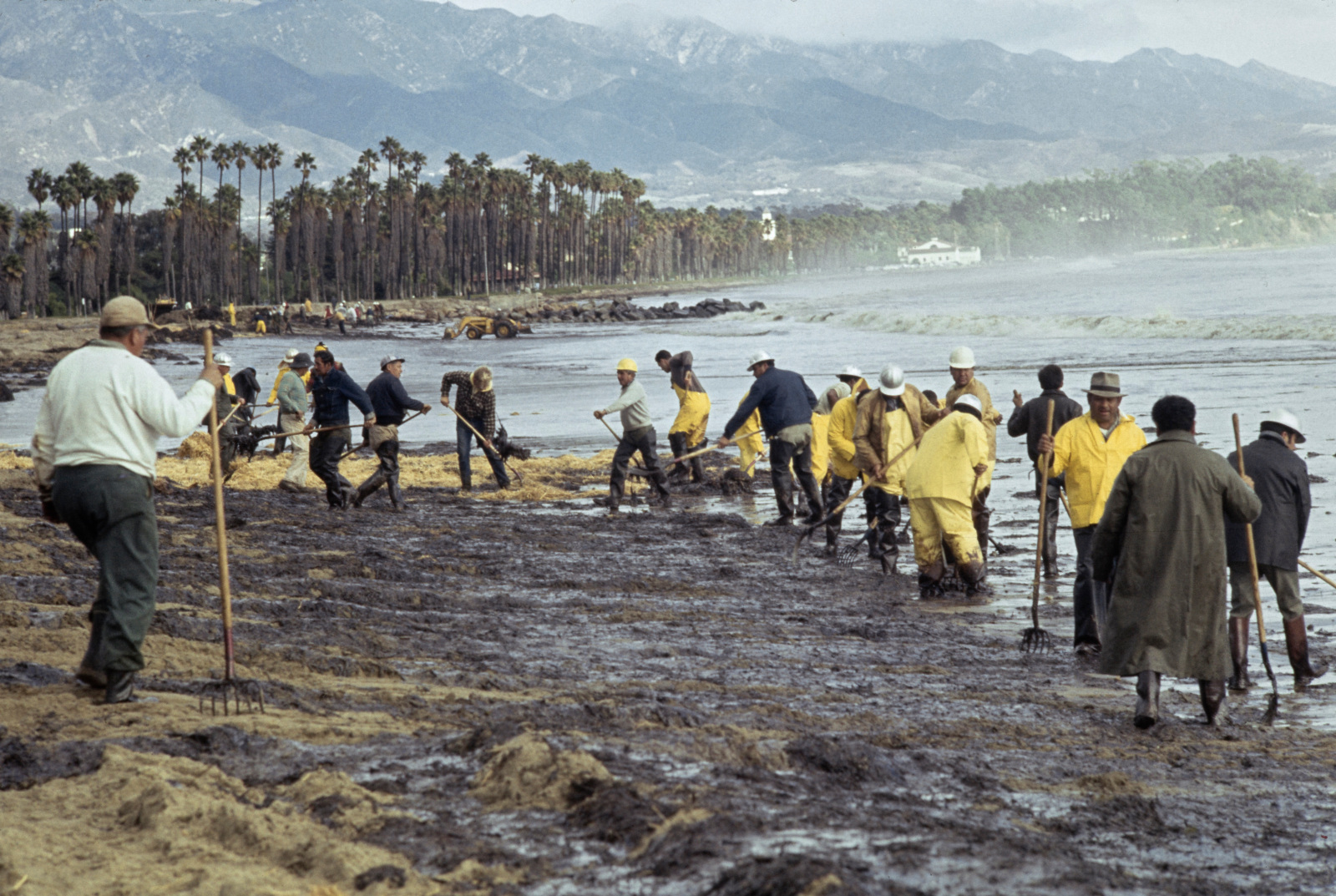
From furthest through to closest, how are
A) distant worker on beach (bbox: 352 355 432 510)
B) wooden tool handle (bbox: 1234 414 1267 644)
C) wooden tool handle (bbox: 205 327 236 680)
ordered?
distant worker on beach (bbox: 352 355 432 510), wooden tool handle (bbox: 1234 414 1267 644), wooden tool handle (bbox: 205 327 236 680)

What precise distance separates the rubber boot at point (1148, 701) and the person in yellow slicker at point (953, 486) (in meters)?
3.37

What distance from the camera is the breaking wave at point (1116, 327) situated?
45750 mm

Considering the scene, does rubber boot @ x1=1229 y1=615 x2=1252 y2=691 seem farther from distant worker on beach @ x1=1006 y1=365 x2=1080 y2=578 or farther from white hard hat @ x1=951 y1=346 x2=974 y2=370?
white hard hat @ x1=951 y1=346 x2=974 y2=370

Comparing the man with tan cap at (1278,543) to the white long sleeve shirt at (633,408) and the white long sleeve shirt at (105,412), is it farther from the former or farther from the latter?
the white long sleeve shirt at (633,408)

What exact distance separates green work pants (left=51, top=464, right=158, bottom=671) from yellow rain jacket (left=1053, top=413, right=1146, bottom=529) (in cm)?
553

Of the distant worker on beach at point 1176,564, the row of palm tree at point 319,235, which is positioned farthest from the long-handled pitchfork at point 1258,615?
the row of palm tree at point 319,235

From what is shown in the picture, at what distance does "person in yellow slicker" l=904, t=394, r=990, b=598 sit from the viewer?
9.71m

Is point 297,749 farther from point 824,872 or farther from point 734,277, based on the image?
point 734,277

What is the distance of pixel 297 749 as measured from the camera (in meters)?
5.09

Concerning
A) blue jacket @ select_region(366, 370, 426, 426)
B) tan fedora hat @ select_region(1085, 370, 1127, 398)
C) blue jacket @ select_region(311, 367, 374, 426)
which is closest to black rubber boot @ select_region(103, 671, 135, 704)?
tan fedora hat @ select_region(1085, 370, 1127, 398)

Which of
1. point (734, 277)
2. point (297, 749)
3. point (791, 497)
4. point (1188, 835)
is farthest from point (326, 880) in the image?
point (734, 277)

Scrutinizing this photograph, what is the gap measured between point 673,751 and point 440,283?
375ft

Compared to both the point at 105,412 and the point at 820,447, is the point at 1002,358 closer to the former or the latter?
the point at 820,447

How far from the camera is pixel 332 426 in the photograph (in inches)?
564
